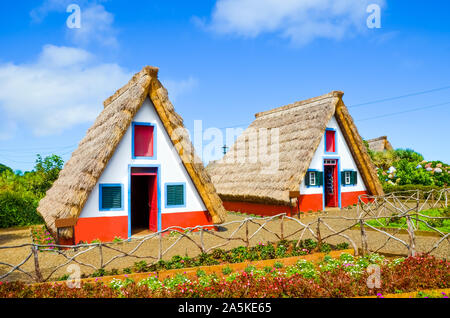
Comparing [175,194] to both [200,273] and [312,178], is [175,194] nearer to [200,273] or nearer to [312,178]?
[200,273]

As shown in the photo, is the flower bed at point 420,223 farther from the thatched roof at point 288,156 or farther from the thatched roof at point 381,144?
the thatched roof at point 381,144

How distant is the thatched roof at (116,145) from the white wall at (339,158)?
614cm

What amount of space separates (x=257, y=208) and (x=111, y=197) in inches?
327

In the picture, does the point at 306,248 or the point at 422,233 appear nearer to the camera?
the point at 306,248

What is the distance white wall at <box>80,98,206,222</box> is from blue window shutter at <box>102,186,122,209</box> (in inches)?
6.3

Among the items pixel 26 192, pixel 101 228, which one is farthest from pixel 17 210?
pixel 101 228

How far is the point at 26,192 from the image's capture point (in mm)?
17906

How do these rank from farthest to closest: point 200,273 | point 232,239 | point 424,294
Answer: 1. point 232,239
2. point 200,273
3. point 424,294

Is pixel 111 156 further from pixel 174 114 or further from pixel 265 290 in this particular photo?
pixel 265 290

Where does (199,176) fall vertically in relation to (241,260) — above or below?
above

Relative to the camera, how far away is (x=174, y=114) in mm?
12203

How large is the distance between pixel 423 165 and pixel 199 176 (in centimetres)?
2081

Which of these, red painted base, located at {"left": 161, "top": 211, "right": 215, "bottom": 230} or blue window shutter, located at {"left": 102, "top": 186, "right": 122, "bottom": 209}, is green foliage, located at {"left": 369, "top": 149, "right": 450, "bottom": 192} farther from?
blue window shutter, located at {"left": 102, "top": 186, "right": 122, "bottom": 209}
